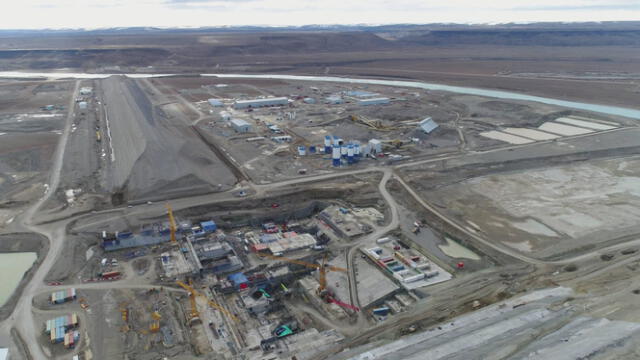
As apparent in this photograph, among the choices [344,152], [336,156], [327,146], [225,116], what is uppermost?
[225,116]

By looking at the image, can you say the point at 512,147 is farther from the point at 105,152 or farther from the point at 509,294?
the point at 105,152

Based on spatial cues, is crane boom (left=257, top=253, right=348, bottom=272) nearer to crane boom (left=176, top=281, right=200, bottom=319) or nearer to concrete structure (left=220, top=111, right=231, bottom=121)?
crane boom (left=176, top=281, right=200, bottom=319)

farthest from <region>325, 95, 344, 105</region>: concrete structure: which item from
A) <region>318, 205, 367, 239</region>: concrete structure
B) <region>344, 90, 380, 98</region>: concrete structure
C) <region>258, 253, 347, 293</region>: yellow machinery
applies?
<region>258, 253, 347, 293</region>: yellow machinery

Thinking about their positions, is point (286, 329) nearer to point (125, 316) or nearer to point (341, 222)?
point (125, 316)

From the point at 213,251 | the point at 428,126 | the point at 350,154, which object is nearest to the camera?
the point at 213,251

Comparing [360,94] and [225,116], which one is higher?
[360,94]

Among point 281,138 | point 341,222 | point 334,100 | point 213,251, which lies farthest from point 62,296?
point 334,100
